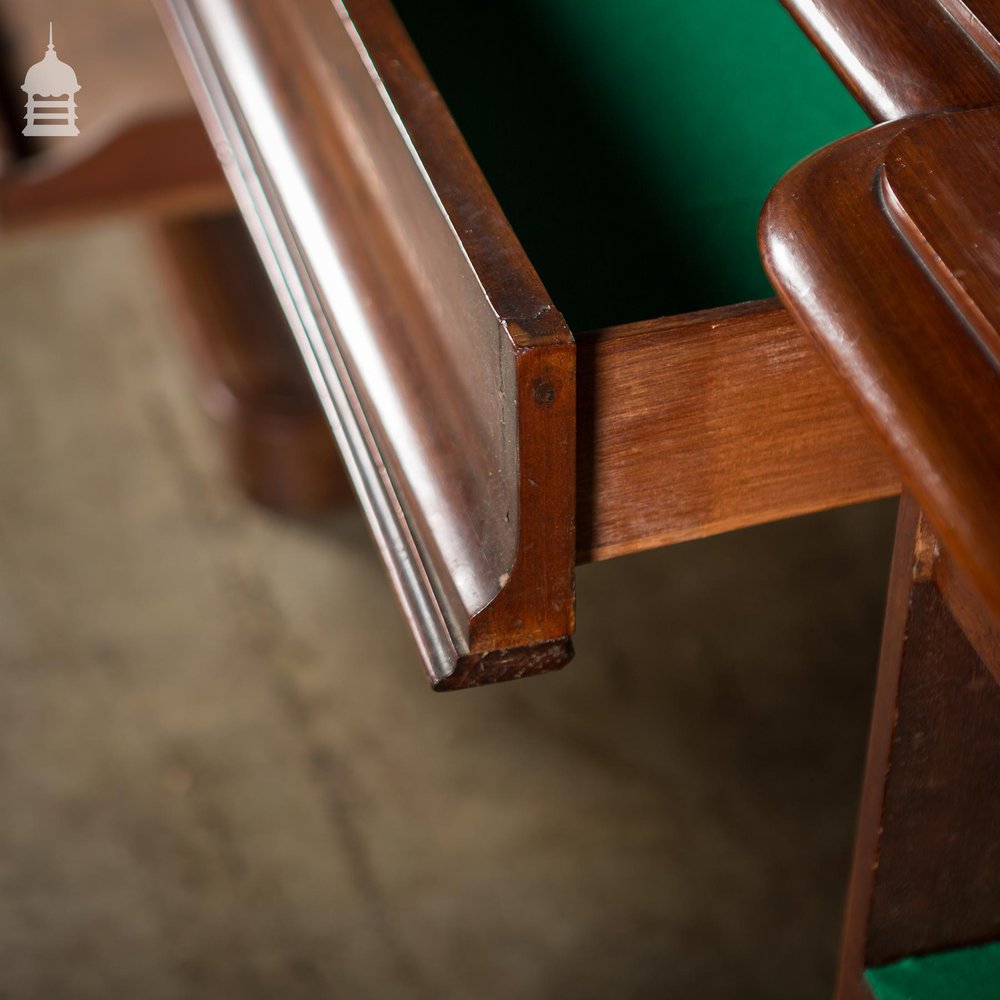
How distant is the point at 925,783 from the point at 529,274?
35cm

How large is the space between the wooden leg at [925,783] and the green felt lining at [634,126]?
7.7 inches

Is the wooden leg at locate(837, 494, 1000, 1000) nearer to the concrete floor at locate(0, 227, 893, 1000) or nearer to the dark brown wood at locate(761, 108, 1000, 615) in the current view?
the dark brown wood at locate(761, 108, 1000, 615)

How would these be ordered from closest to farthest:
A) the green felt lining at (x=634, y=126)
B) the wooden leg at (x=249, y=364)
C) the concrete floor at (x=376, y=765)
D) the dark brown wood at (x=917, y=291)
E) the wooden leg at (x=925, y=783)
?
the dark brown wood at (x=917, y=291) < the wooden leg at (x=925, y=783) < the green felt lining at (x=634, y=126) < the concrete floor at (x=376, y=765) < the wooden leg at (x=249, y=364)

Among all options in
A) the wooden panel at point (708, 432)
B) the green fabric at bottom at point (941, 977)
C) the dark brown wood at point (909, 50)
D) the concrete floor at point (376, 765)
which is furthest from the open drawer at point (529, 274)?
the concrete floor at point (376, 765)

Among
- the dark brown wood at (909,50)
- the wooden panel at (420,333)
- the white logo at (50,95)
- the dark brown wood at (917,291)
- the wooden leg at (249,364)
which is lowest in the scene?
the wooden leg at (249,364)

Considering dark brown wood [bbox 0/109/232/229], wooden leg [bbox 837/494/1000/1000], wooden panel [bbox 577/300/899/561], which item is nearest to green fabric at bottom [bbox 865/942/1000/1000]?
wooden leg [bbox 837/494/1000/1000]

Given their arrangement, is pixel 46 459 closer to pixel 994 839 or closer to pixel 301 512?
pixel 301 512

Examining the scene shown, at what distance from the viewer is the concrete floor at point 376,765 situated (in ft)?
5.40

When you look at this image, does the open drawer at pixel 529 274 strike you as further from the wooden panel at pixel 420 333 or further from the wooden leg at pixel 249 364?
the wooden leg at pixel 249 364

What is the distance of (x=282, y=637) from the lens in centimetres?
203

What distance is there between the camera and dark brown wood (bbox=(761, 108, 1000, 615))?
13.4 inches

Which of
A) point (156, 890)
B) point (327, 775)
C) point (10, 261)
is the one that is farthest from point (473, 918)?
point (10, 261)

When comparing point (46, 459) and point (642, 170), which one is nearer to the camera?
point (642, 170)

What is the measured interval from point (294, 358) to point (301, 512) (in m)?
0.26
